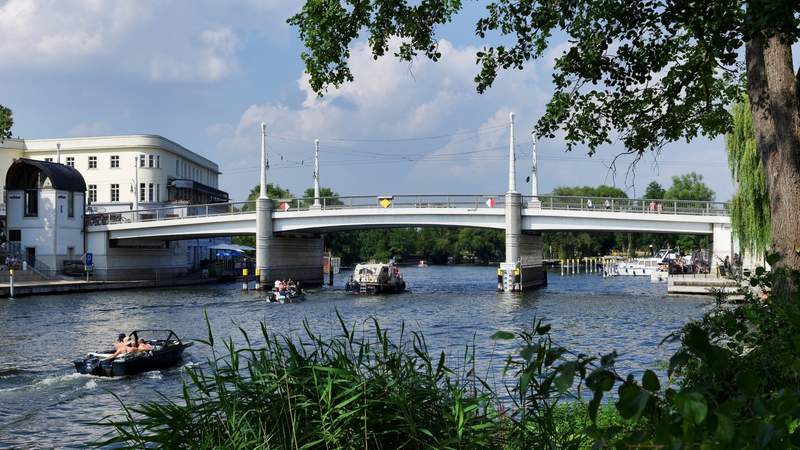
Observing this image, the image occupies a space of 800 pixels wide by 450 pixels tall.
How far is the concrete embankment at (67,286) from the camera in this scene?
4684 centimetres

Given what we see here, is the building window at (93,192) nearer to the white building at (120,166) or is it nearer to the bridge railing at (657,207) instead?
the white building at (120,166)

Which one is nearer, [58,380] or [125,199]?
[58,380]

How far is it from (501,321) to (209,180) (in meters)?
75.6

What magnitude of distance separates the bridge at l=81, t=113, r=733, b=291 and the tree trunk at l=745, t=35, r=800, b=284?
40.2 m

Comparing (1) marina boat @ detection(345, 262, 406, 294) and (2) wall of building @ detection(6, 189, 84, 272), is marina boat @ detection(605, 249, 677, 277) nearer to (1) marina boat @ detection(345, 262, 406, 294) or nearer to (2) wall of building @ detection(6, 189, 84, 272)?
(1) marina boat @ detection(345, 262, 406, 294)

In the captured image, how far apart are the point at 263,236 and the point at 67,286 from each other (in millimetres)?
13849

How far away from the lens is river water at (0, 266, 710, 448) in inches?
655

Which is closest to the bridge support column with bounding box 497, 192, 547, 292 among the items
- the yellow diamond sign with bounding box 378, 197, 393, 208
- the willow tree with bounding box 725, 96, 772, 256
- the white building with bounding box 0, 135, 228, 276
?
the yellow diamond sign with bounding box 378, 197, 393, 208

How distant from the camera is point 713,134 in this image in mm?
11461

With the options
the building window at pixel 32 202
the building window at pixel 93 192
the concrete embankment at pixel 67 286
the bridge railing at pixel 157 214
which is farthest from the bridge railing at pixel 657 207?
the building window at pixel 93 192

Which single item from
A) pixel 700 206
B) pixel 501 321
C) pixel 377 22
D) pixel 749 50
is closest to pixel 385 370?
pixel 377 22

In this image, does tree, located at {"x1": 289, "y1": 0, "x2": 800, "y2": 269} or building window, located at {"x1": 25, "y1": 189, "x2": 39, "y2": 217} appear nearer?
tree, located at {"x1": 289, "y1": 0, "x2": 800, "y2": 269}

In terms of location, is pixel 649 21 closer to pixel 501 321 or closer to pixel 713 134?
pixel 713 134

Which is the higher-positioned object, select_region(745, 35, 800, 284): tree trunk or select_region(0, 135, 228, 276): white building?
select_region(0, 135, 228, 276): white building
